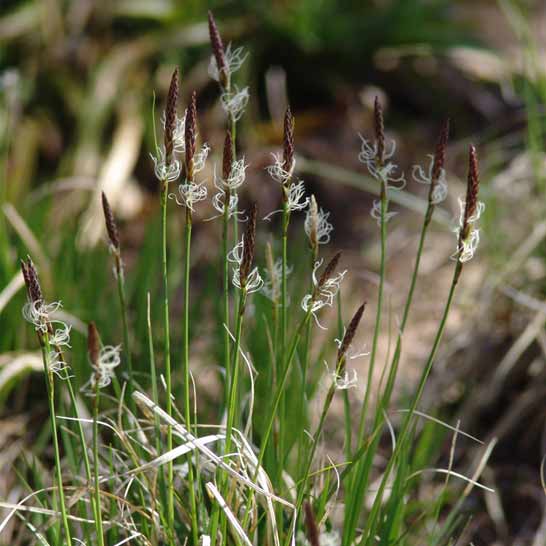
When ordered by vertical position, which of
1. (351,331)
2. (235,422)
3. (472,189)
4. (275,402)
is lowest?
(235,422)

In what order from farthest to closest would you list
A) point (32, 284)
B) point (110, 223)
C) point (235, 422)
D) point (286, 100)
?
point (286, 100) < point (235, 422) < point (110, 223) < point (32, 284)

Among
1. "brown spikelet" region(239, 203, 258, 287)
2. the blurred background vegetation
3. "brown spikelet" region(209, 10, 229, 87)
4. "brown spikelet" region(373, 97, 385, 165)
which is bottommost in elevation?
the blurred background vegetation

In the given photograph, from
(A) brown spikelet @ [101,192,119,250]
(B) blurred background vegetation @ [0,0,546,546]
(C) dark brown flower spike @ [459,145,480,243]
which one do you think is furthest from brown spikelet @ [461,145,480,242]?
(B) blurred background vegetation @ [0,0,546,546]

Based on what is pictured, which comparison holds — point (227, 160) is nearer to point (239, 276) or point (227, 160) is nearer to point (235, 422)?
point (239, 276)

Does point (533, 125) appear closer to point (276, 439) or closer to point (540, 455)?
point (540, 455)

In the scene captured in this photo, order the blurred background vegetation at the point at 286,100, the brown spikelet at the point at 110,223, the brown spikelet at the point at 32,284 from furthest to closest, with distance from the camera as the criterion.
→ the blurred background vegetation at the point at 286,100 → the brown spikelet at the point at 110,223 → the brown spikelet at the point at 32,284

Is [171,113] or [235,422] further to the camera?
[235,422]

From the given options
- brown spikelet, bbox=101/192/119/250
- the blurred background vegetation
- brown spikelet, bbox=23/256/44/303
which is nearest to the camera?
brown spikelet, bbox=23/256/44/303

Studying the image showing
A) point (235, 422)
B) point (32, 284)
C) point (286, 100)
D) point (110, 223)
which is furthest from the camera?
point (286, 100)

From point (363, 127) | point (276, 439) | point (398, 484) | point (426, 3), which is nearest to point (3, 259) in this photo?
point (276, 439)

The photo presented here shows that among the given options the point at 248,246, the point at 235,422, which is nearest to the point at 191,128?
the point at 248,246

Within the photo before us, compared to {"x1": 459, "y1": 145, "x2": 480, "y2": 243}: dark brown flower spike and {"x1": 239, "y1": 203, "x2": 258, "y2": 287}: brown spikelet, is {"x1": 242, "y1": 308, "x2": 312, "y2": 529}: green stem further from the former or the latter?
{"x1": 459, "y1": 145, "x2": 480, "y2": 243}: dark brown flower spike

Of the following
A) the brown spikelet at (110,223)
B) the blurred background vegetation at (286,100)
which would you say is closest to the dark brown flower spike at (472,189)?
the brown spikelet at (110,223)

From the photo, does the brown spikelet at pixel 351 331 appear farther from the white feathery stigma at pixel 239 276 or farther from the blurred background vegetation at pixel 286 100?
the blurred background vegetation at pixel 286 100
